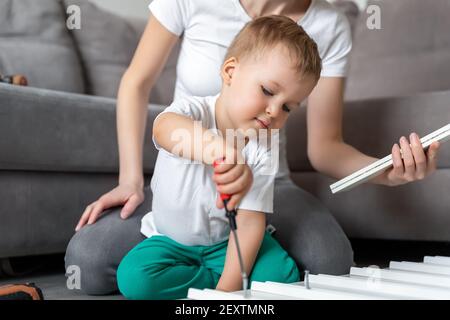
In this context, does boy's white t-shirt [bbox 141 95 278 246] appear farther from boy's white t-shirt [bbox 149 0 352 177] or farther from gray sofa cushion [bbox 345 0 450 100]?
gray sofa cushion [bbox 345 0 450 100]

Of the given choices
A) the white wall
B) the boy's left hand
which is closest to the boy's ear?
the boy's left hand

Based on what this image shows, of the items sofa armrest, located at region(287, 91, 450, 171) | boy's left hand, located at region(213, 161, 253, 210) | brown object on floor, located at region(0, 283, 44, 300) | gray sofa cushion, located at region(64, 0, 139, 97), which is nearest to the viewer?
boy's left hand, located at region(213, 161, 253, 210)

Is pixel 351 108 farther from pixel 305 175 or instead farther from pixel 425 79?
pixel 425 79

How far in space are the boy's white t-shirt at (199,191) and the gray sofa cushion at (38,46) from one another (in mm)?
911

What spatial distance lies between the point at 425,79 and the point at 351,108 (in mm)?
533

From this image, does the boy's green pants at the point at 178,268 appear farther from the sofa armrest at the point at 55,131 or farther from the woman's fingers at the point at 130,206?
the sofa armrest at the point at 55,131

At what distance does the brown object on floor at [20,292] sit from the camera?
2.87ft

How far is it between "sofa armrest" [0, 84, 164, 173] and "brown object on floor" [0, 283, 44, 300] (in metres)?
0.47

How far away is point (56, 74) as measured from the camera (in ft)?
6.13

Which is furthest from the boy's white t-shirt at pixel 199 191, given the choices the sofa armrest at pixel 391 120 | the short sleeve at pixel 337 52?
the sofa armrest at pixel 391 120

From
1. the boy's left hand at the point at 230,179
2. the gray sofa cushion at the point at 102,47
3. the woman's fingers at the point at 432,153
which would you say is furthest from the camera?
the gray sofa cushion at the point at 102,47

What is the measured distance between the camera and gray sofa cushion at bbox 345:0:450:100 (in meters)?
2.09

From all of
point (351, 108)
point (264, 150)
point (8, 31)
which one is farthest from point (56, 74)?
point (264, 150)
